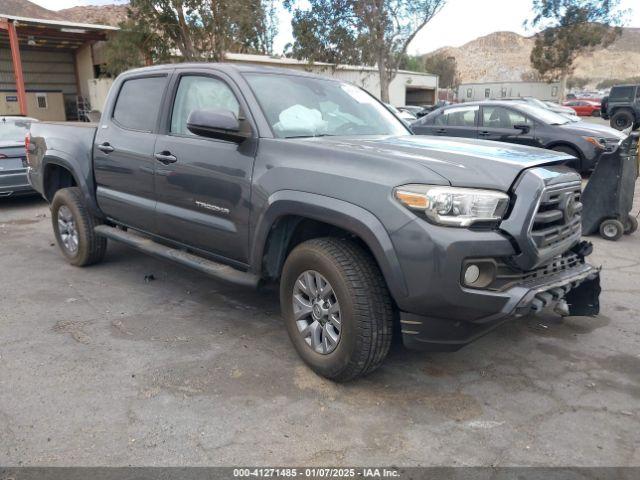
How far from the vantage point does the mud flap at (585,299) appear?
370 cm

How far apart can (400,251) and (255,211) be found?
1133mm

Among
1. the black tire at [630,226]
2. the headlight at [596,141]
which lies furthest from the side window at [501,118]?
the black tire at [630,226]

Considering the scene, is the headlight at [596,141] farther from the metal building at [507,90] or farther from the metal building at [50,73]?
the metal building at [507,90]

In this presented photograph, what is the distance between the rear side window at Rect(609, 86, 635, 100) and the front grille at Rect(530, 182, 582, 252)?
2666 cm

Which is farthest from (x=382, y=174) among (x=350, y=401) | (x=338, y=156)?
(x=350, y=401)

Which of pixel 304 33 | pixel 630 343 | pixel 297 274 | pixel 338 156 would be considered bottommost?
pixel 630 343

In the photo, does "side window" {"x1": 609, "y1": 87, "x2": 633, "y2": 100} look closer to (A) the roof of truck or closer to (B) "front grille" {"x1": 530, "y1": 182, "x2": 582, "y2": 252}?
(A) the roof of truck

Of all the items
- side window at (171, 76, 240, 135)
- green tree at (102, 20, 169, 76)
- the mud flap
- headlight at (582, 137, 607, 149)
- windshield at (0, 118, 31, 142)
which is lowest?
the mud flap

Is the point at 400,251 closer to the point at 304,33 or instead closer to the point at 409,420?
the point at 409,420

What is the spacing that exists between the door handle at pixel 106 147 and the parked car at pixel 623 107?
24725 mm

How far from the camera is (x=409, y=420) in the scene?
9.62ft

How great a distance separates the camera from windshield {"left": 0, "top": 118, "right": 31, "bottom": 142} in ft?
29.2

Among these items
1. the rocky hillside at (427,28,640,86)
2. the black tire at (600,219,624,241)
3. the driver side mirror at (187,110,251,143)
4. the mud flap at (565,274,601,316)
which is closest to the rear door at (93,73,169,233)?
the driver side mirror at (187,110,251,143)

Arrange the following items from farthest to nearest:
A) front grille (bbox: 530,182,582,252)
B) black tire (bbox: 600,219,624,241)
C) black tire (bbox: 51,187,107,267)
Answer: black tire (bbox: 600,219,624,241), black tire (bbox: 51,187,107,267), front grille (bbox: 530,182,582,252)
